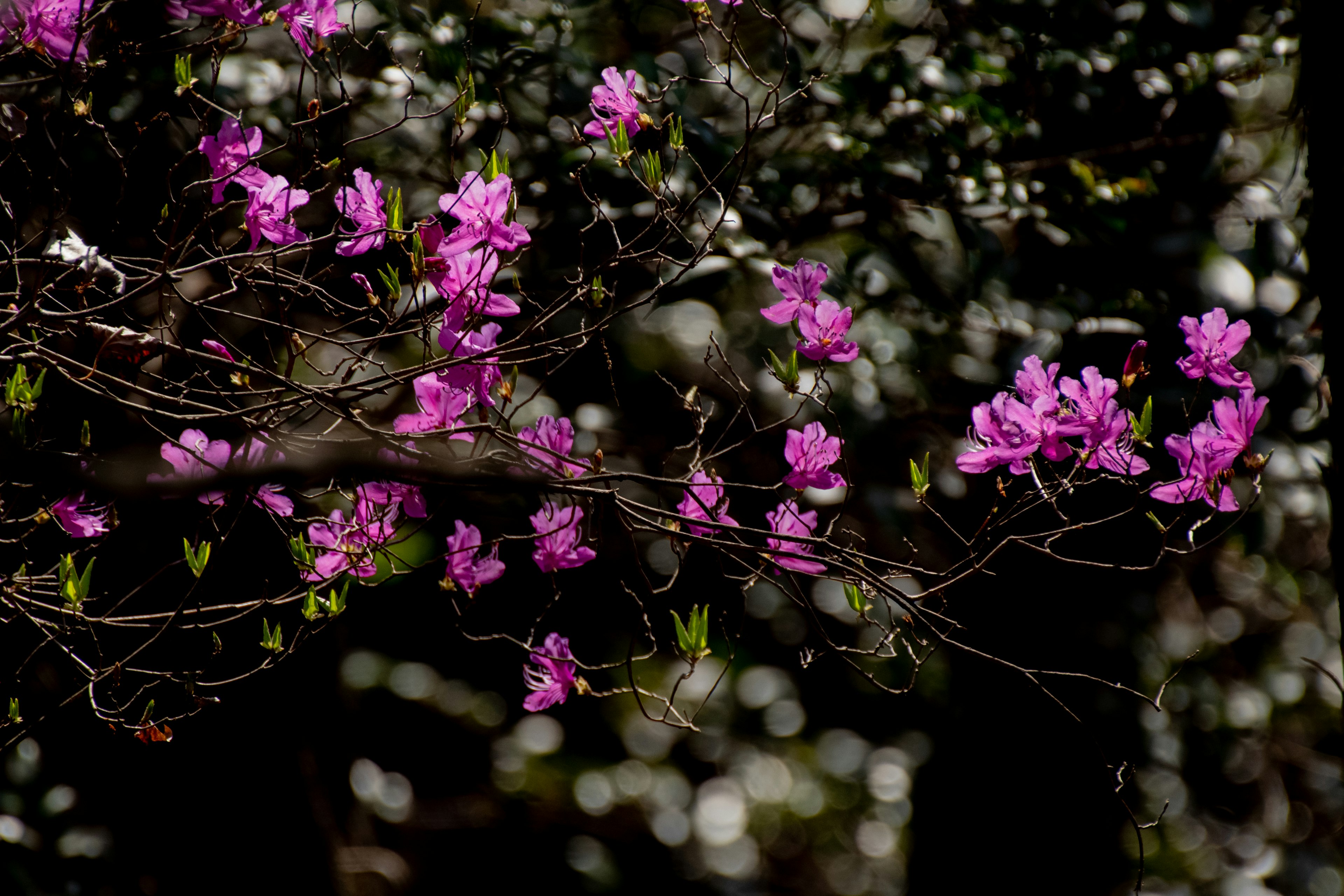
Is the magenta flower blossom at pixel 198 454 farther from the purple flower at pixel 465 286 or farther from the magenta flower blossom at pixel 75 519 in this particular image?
the purple flower at pixel 465 286

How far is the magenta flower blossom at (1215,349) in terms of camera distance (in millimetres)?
1183

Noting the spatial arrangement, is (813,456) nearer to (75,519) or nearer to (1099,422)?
(1099,422)

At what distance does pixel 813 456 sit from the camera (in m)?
1.30

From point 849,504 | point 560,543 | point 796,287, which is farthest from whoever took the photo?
point 849,504

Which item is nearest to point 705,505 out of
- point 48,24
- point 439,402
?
point 439,402

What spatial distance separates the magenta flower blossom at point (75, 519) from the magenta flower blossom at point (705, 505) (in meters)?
0.73

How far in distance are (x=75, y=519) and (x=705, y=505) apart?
78 centimetres

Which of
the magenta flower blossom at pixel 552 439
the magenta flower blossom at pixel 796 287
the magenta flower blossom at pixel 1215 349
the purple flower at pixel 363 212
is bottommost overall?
the magenta flower blossom at pixel 552 439

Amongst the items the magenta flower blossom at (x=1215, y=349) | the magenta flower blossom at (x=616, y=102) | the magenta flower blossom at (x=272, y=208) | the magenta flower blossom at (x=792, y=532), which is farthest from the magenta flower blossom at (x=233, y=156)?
the magenta flower blossom at (x=1215, y=349)

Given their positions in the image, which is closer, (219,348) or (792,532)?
(219,348)

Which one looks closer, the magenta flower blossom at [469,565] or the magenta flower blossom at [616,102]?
the magenta flower blossom at [616,102]

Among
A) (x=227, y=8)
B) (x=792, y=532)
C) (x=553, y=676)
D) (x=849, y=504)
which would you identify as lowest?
(x=849, y=504)

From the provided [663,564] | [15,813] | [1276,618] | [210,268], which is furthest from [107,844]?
[1276,618]

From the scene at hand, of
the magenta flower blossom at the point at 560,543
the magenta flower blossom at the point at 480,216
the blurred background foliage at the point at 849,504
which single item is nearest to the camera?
the magenta flower blossom at the point at 480,216
